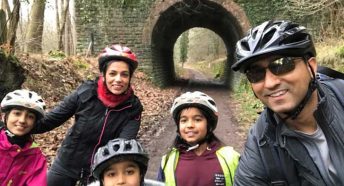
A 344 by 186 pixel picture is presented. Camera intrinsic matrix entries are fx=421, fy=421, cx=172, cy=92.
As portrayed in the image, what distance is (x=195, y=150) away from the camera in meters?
3.64

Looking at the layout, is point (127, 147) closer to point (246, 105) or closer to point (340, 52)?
point (340, 52)

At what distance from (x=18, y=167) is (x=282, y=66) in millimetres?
2383

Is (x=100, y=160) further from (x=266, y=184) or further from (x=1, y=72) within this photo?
(x=1, y=72)

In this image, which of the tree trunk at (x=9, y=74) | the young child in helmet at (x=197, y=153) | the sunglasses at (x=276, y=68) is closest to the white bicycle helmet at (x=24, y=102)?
the young child in helmet at (x=197, y=153)

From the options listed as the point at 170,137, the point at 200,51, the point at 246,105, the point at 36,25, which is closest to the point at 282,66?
the point at 170,137

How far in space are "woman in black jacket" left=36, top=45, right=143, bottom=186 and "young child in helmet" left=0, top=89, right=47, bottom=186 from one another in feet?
0.49

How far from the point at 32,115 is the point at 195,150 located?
1.47m

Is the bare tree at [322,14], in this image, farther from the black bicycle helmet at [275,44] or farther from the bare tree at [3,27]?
the black bicycle helmet at [275,44]

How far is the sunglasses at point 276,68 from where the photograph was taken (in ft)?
7.43

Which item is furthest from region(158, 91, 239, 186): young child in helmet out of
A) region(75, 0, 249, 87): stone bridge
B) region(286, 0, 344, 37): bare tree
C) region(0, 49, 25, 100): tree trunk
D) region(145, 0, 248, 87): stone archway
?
region(75, 0, 249, 87): stone bridge

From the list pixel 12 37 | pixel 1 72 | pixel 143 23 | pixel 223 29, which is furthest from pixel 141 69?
pixel 1 72

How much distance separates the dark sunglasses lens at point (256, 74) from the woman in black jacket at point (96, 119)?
5.24ft

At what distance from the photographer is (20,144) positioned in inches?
143

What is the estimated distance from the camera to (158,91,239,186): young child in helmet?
339cm
